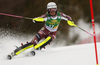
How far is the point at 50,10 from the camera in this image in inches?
91.4

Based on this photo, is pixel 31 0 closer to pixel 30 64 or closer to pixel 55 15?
pixel 55 15

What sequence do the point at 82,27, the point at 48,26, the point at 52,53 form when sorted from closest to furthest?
the point at 52,53 → the point at 48,26 → the point at 82,27

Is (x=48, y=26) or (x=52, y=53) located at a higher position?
(x=48, y=26)

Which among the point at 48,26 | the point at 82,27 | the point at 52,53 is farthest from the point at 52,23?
the point at 82,27

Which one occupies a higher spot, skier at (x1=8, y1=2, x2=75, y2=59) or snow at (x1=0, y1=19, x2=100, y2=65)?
skier at (x1=8, y1=2, x2=75, y2=59)

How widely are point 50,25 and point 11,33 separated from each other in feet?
5.86

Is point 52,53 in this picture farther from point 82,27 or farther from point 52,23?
point 82,27

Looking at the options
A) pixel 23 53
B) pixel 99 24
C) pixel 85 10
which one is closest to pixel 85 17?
pixel 85 10

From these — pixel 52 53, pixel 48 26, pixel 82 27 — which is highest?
pixel 48 26

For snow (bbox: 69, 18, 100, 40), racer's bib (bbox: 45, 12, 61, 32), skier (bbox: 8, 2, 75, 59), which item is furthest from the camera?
snow (bbox: 69, 18, 100, 40)

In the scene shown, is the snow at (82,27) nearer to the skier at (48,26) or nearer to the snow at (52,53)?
the snow at (52,53)

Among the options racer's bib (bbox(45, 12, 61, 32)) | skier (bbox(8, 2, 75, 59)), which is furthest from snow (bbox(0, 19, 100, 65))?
racer's bib (bbox(45, 12, 61, 32))

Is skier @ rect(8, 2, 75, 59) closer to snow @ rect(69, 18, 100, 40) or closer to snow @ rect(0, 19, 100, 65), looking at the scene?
snow @ rect(0, 19, 100, 65)

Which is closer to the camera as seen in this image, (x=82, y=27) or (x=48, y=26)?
(x=48, y=26)
